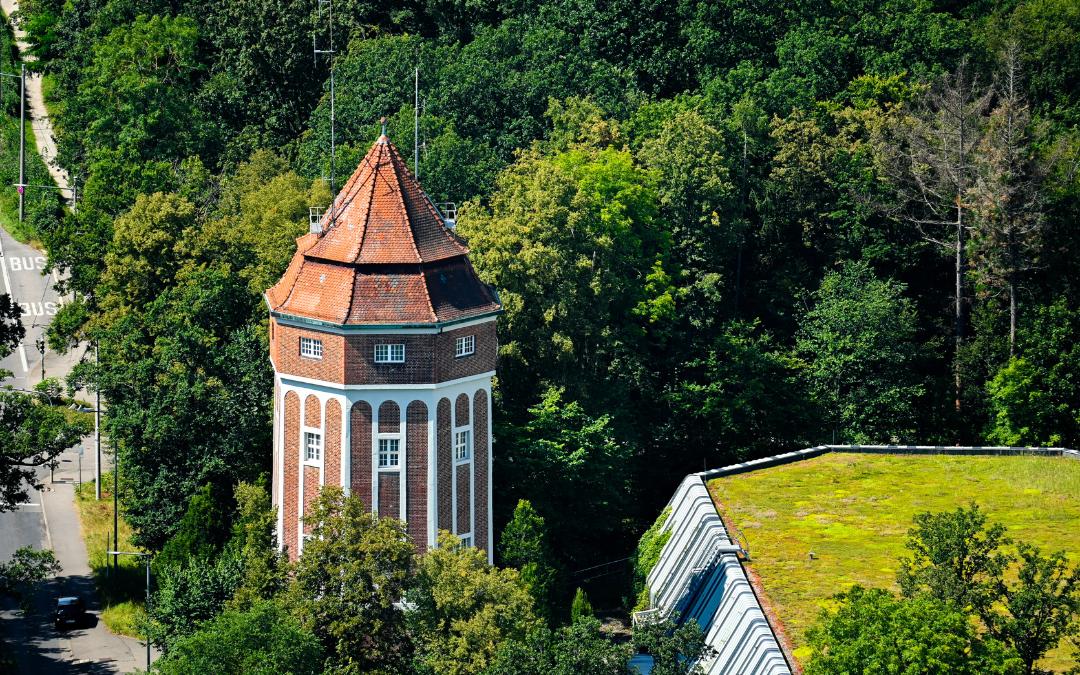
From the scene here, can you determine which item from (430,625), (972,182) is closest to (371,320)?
(430,625)

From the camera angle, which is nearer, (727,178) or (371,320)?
(371,320)

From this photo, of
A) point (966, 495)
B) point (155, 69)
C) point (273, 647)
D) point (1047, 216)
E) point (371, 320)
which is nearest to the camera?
point (273, 647)

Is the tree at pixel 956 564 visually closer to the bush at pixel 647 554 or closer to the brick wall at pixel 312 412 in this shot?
the bush at pixel 647 554

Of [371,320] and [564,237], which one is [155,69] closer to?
[564,237]

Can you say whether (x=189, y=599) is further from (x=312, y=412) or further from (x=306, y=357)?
(x=306, y=357)

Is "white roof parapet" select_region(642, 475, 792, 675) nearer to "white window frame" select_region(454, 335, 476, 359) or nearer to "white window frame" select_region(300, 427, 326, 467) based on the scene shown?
"white window frame" select_region(454, 335, 476, 359)

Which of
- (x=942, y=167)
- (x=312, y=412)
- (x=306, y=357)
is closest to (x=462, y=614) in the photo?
(x=312, y=412)

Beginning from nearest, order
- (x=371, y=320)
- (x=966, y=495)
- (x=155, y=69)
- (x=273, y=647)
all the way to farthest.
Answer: (x=273, y=647) < (x=371, y=320) < (x=966, y=495) < (x=155, y=69)

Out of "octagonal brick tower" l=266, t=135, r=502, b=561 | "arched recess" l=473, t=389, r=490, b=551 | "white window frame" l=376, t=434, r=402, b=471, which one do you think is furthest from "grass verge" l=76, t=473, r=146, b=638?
"arched recess" l=473, t=389, r=490, b=551
